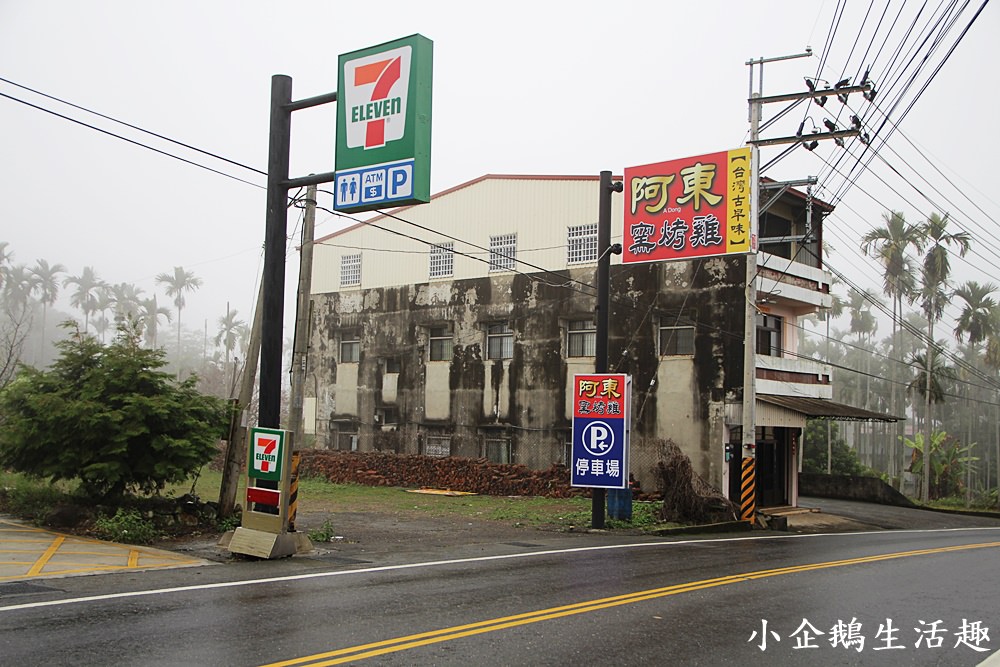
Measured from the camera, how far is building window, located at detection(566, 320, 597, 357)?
30391 mm

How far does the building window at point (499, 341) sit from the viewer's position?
1270 inches

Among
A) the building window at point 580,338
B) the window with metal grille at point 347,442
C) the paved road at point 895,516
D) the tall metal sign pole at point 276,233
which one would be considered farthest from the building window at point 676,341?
the tall metal sign pole at point 276,233

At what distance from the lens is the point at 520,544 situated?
53.9 ft

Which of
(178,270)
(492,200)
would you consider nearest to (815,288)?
(492,200)

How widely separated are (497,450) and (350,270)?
11.2 m

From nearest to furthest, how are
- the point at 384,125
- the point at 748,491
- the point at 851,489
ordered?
the point at 384,125 → the point at 748,491 → the point at 851,489

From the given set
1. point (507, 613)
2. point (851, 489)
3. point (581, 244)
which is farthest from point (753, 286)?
point (851, 489)

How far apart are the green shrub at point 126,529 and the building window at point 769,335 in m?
20.9

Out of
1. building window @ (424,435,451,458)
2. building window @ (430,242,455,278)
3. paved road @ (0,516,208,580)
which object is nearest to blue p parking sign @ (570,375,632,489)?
paved road @ (0,516,208,580)

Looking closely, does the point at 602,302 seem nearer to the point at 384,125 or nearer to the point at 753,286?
the point at 753,286

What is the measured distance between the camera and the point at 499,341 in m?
32.7

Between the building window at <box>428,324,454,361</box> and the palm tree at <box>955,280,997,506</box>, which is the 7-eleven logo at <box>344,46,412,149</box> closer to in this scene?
the building window at <box>428,324,454,361</box>

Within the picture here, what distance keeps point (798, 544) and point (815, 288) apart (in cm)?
1376

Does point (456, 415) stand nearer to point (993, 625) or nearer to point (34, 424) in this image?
point (34, 424)
